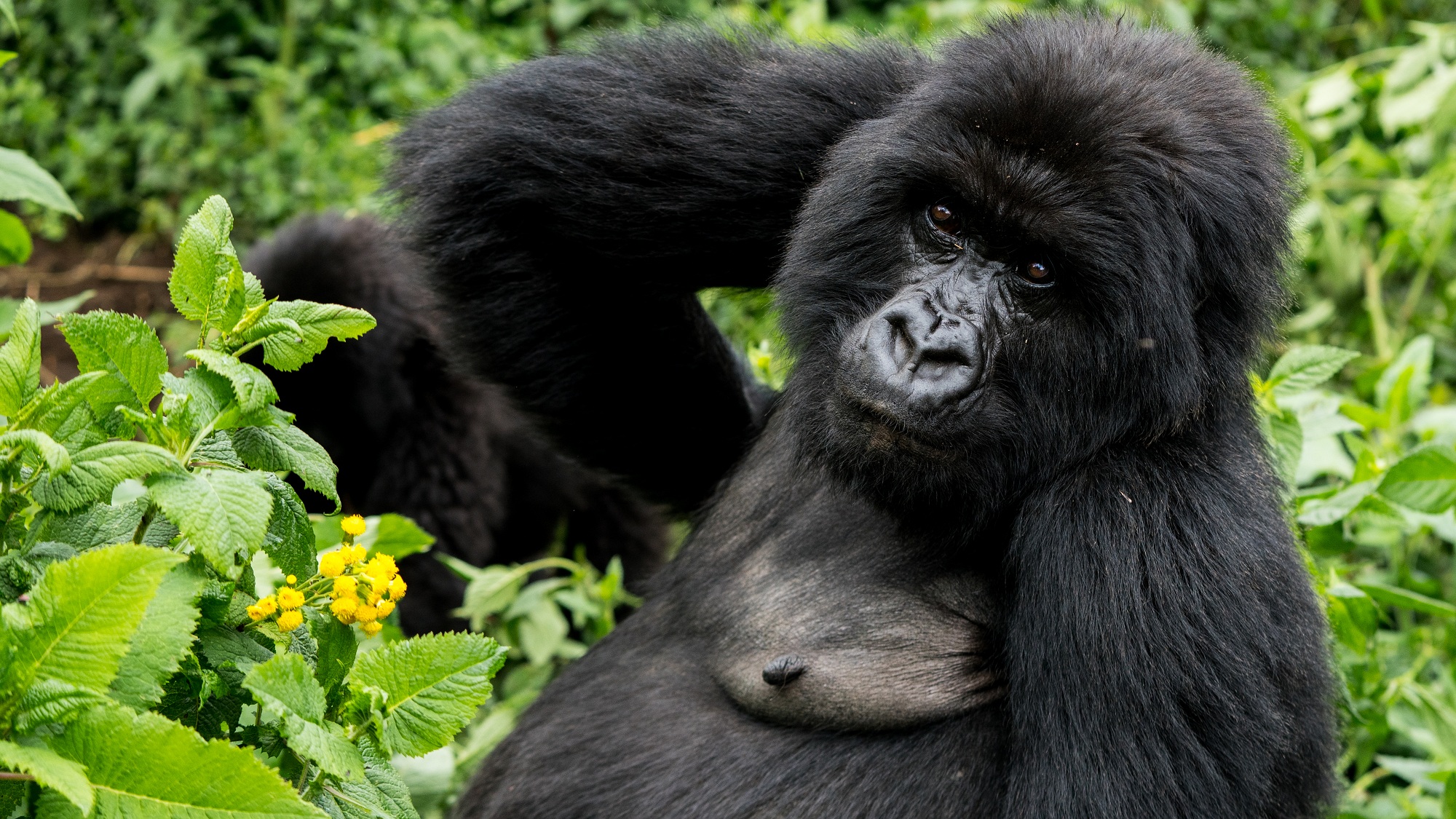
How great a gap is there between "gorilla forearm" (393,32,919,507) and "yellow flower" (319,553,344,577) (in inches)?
55.6

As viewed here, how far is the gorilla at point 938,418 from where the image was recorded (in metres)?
2.29

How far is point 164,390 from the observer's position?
61.6 inches

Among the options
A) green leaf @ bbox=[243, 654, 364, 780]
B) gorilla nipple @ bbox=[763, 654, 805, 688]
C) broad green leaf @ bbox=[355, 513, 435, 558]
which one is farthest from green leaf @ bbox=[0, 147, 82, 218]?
gorilla nipple @ bbox=[763, 654, 805, 688]

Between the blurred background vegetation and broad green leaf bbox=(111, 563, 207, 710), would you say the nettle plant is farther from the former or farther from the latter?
the blurred background vegetation

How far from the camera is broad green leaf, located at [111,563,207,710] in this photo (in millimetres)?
1438

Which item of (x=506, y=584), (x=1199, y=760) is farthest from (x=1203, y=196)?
(x=506, y=584)

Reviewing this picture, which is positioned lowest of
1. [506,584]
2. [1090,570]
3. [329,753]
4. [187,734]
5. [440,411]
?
[440,411]

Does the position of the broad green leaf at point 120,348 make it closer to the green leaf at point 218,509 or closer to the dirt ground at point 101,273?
the green leaf at point 218,509

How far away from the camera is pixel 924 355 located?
90.0 inches

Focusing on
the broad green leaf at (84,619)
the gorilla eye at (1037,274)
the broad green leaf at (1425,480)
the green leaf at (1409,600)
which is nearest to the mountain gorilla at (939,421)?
the gorilla eye at (1037,274)

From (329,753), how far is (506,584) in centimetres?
240

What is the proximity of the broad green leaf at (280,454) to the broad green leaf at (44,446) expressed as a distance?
0.83 ft

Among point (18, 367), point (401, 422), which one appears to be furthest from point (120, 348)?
point (401, 422)

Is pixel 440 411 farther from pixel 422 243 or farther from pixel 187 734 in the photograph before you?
pixel 187 734
